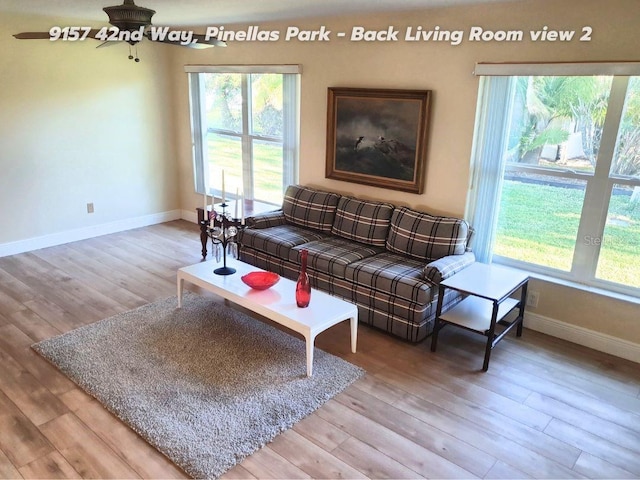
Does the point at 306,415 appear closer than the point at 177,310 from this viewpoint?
Yes

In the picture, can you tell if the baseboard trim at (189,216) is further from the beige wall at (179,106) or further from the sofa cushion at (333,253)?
the sofa cushion at (333,253)

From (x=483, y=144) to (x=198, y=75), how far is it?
11.9 feet

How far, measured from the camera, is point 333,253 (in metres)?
3.90

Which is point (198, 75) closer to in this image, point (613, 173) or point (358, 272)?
point (358, 272)

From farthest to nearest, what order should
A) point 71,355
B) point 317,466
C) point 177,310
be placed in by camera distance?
point 177,310 < point 71,355 < point 317,466

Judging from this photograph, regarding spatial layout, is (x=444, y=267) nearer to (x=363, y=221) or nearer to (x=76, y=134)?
(x=363, y=221)

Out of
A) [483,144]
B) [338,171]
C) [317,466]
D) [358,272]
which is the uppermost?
[483,144]

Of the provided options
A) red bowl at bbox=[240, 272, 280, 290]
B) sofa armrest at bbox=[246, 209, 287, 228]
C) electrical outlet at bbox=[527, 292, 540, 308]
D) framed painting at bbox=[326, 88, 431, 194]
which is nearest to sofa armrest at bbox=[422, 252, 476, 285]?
electrical outlet at bbox=[527, 292, 540, 308]

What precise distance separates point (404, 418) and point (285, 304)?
1.02 metres

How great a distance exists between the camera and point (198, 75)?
5801 mm

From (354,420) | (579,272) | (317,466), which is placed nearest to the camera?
(317,466)

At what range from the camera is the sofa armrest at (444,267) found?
3327mm

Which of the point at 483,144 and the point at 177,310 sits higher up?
the point at 483,144

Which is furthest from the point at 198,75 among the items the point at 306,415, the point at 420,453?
the point at 420,453
